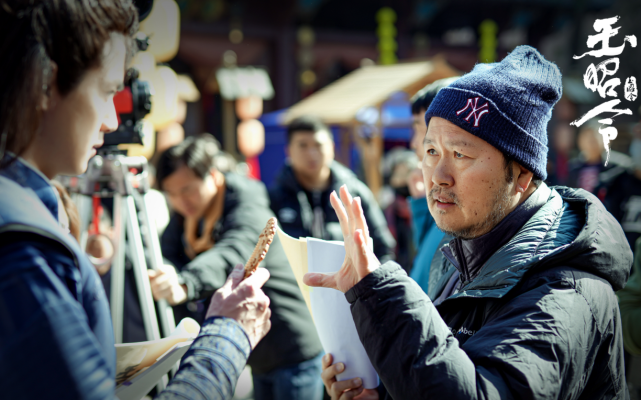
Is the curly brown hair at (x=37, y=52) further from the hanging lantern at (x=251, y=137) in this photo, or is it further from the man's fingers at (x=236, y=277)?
the hanging lantern at (x=251, y=137)

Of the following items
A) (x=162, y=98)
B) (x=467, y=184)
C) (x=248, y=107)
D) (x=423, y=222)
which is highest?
(x=248, y=107)

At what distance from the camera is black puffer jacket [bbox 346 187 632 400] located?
0.85 m

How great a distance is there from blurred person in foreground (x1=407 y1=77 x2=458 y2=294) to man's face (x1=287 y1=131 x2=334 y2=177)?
2.79ft

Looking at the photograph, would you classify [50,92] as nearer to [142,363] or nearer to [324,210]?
[142,363]

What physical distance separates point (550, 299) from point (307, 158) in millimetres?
2258

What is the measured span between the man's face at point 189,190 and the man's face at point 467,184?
1371mm

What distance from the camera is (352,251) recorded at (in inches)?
37.0

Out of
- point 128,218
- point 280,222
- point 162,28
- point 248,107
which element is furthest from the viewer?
point 248,107

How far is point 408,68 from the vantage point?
5762mm

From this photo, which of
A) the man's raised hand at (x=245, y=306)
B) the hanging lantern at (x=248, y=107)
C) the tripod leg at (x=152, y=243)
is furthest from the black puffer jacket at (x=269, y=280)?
the hanging lantern at (x=248, y=107)

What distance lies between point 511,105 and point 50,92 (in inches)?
35.5

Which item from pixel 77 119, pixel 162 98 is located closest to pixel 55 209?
pixel 77 119

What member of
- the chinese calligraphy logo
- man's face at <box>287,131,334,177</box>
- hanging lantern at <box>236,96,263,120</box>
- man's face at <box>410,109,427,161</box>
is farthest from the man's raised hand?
hanging lantern at <box>236,96,263,120</box>

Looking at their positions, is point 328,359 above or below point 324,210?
below
